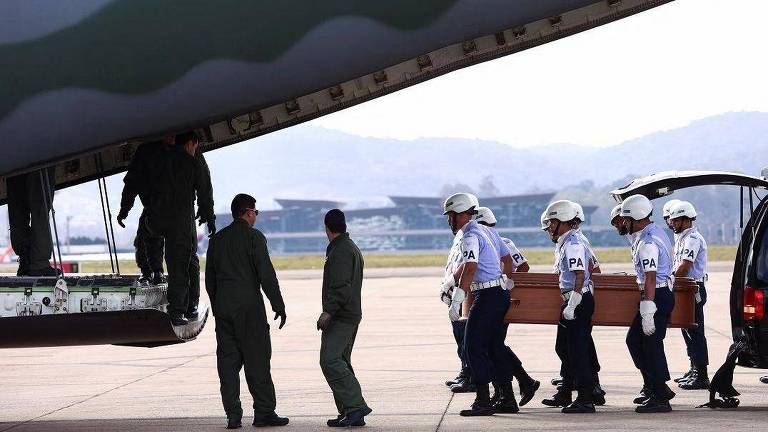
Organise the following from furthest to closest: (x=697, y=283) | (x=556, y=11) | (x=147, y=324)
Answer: (x=697, y=283)
(x=147, y=324)
(x=556, y=11)

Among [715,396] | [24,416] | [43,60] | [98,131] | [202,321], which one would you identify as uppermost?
[43,60]

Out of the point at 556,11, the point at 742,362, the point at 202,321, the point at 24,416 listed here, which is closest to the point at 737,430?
the point at 742,362

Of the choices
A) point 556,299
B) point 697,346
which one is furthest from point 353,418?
point 697,346

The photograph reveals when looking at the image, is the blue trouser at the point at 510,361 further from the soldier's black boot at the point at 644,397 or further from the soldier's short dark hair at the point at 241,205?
the soldier's short dark hair at the point at 241,205

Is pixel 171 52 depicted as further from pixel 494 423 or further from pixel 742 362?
pixel 742 362

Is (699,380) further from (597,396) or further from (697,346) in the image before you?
(597,396)

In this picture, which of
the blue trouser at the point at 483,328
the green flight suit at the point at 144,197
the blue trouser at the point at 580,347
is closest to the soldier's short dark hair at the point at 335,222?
the blue trouser at the point at 483,328

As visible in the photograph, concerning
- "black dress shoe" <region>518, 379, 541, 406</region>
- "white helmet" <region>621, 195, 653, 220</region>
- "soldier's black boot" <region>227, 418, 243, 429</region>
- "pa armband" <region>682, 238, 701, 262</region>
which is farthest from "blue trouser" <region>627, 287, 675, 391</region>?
"soldier's black boot" <region>227, 418, 243, 429</region>

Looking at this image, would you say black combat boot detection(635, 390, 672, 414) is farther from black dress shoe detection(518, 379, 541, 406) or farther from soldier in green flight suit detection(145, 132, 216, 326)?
soldier in green flight suit detection(145, 132, 216, 326)

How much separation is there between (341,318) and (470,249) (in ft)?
4.39

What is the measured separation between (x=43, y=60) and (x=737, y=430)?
6.03 metres

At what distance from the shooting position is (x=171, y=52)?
8.77 m

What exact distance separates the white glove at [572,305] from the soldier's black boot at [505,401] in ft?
2.77

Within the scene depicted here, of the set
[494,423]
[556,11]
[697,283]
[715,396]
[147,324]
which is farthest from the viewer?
[697,283]
